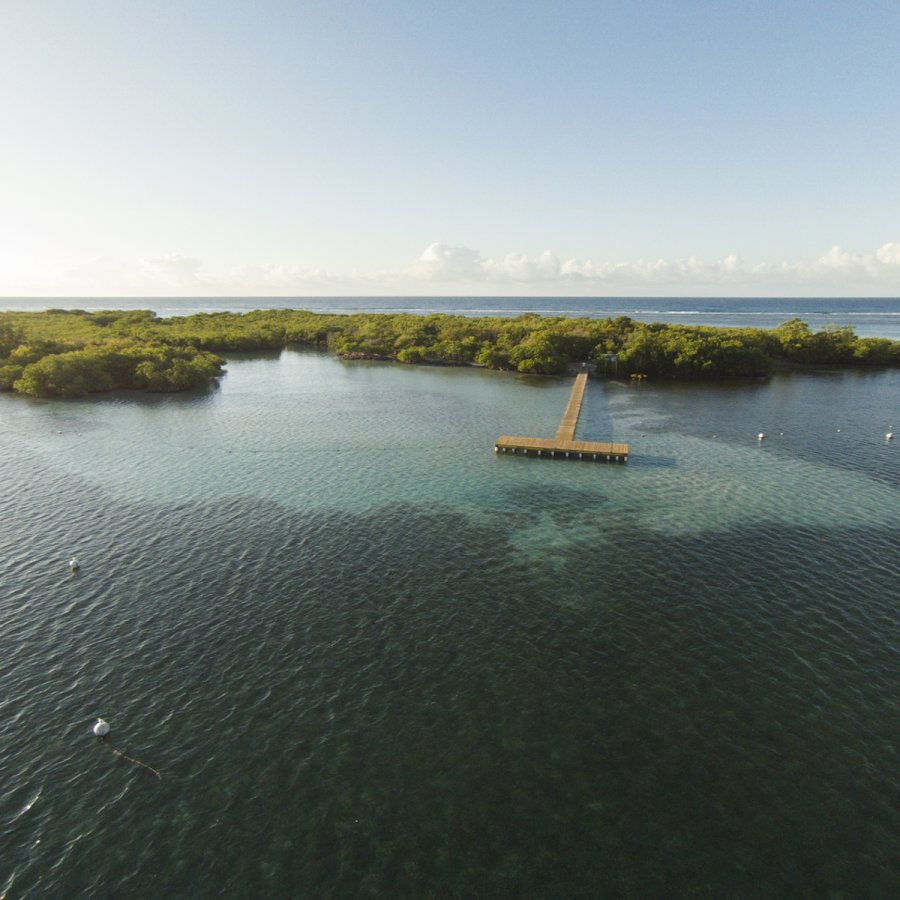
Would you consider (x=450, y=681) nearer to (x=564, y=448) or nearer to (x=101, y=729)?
(x=101, y=729)

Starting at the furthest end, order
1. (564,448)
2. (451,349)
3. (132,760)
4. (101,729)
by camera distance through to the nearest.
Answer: (451,349), (564,448), (101,729), (132,760)

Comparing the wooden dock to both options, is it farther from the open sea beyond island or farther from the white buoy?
the white buoy

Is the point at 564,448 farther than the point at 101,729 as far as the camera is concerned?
Yes

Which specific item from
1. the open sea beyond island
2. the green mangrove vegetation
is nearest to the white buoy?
the open sea beyond island

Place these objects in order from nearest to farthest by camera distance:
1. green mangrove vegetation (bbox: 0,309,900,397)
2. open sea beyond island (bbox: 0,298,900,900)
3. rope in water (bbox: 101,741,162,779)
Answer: open sea beyond island (bbox: 0,298,900,900) < rope in water (bbox: 101,741,162,779) < green mangrove vegetation (bbox: 0,309,900,397)

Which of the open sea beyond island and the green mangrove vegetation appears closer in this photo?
the open sea beyond island

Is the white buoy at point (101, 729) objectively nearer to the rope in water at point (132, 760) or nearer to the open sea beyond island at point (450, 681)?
the rope in water at point (132, 760)

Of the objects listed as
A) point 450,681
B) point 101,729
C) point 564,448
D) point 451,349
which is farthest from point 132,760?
point 451,349
